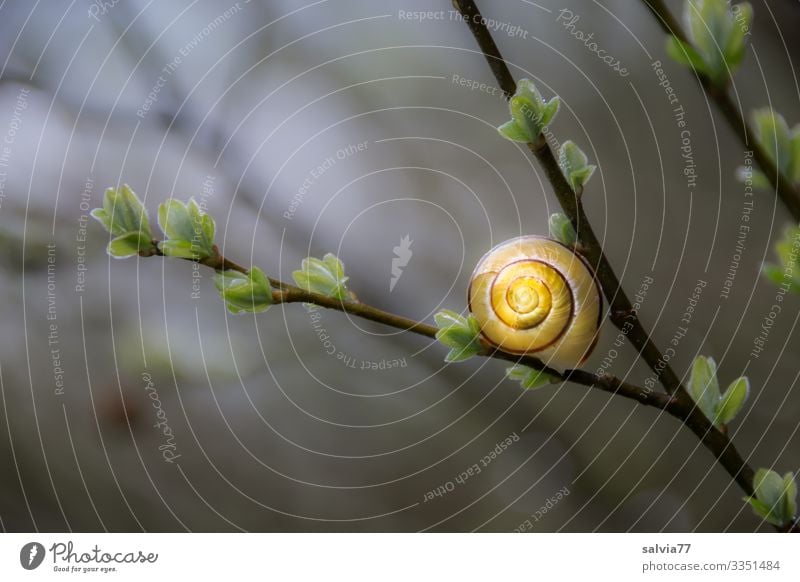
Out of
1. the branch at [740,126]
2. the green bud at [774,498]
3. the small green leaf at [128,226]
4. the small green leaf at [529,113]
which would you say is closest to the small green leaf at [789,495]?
the green bud at [774,498]

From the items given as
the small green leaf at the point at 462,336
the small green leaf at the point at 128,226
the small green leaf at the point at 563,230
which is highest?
the small green leaf at the point at 563,230

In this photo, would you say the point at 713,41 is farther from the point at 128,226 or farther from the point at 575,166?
the point at 128,226

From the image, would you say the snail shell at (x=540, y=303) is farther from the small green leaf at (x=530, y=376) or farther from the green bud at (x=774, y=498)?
the green bud at (x=774, y=498)

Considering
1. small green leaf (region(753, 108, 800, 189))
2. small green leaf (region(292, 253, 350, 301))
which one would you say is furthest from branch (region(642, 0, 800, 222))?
small green leaf (region(292, 253, 350, 301))

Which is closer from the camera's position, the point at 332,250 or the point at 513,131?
the point at 513,131
